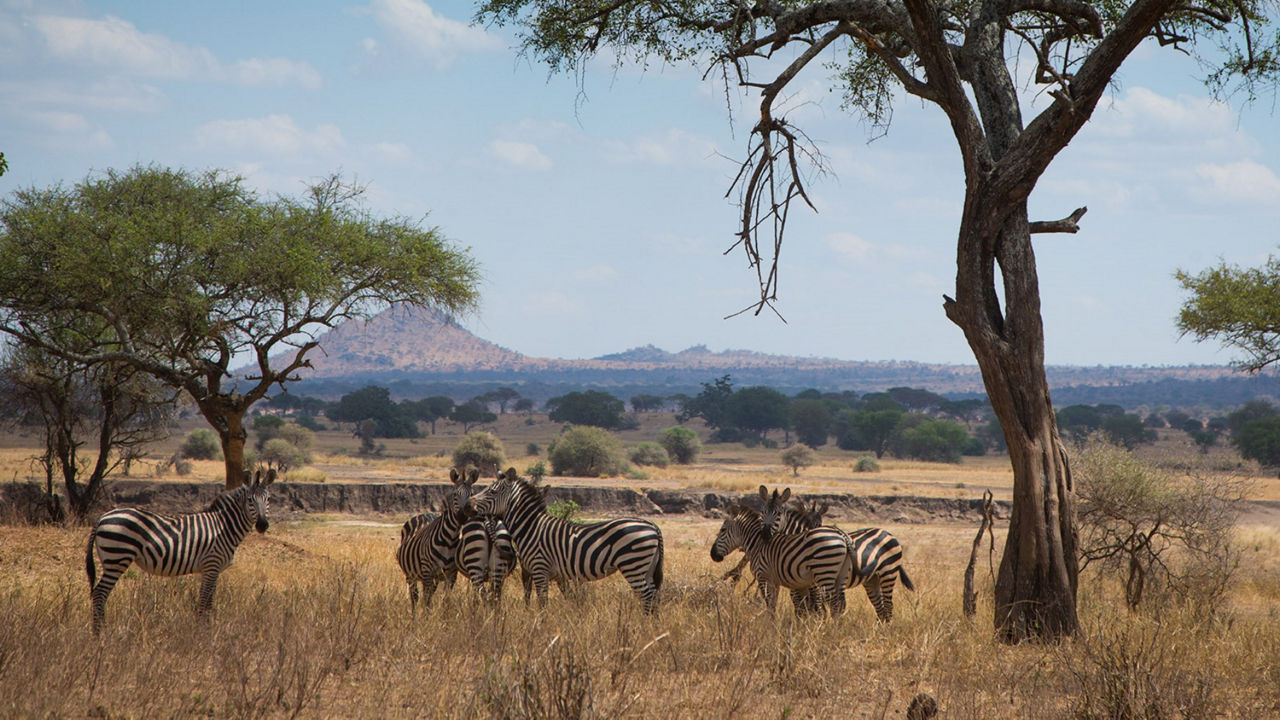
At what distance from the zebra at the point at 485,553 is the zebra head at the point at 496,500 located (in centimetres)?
13

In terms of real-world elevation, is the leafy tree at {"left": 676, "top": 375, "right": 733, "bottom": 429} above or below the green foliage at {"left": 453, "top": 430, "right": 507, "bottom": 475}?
above

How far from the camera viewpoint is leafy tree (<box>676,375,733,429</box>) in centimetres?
10581

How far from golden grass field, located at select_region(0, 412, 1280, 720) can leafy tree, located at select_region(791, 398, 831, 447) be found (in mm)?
87715

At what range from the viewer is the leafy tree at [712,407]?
106 m

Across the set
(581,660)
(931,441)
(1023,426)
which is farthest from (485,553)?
(931,441)

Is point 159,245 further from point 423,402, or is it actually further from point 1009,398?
point 423,402

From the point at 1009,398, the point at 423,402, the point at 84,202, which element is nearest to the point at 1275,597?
the point at 1009,398

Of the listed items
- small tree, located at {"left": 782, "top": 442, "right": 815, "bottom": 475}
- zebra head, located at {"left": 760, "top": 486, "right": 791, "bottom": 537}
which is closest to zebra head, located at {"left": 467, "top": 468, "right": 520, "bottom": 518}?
zebra head, located at {"left": 760, "top": 486, "right": 791, "bottom": 537}

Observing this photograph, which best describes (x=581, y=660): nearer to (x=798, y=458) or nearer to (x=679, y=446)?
(x=798, y=458)

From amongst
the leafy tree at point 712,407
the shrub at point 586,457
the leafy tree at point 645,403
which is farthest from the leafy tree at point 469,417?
the shrub at point 586,457

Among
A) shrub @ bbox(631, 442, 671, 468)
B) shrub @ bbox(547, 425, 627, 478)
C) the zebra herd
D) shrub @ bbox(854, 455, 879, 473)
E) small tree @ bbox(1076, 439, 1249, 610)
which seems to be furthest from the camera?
shrub @ bbox(631, 442, 671, 468)

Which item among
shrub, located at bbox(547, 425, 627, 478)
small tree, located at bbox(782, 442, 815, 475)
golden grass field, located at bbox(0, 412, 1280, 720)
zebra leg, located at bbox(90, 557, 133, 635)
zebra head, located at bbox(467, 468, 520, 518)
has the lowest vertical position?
small tree, located at bbox(782, 442, 815, 475)

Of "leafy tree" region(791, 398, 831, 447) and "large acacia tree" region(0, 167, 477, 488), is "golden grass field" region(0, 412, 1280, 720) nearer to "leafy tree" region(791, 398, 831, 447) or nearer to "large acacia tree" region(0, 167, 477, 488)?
"large acacia tree" region(0, 167, 477, 488)

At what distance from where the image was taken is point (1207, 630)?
8906mm
